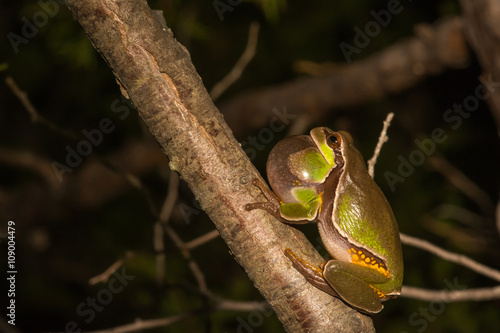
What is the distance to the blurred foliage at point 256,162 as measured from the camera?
10.2ft

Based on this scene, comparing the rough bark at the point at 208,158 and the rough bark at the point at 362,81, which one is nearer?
the rough bark at the point at 208,158

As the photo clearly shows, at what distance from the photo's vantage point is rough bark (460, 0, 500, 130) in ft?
7.73

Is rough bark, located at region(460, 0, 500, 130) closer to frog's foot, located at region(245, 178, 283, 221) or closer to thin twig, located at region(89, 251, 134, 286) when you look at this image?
frog's foot, located at region(245, 178, 283, 221)

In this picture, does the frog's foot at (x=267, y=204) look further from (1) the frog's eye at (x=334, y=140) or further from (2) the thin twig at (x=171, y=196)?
(2) the thin twig at (x=171, y=196)

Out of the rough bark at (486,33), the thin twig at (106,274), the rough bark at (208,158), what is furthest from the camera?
the rough bark at (486,33)

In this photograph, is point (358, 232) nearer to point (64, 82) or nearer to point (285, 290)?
point (285, 290)

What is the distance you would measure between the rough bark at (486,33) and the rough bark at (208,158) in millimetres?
1890

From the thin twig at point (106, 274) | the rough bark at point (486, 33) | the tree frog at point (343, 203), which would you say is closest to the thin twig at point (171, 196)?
the thin twig at point (106, 274)

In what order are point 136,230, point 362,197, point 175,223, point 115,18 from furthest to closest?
point 175,223, point 136,230, point 362,197, point 115,18

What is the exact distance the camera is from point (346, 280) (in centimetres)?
129

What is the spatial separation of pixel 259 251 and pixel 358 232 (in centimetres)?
44

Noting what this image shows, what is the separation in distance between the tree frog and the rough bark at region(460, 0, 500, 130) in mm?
1418

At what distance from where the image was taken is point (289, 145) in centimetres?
148

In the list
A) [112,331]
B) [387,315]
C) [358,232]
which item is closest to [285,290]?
[358,232]
